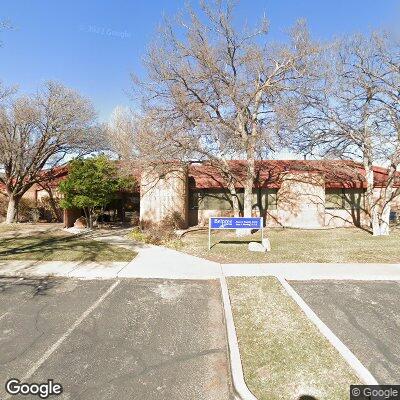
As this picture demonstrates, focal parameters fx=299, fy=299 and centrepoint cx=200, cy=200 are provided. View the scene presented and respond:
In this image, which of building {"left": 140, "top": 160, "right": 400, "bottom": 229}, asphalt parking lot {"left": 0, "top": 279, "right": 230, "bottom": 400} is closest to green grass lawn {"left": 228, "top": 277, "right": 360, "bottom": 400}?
asphalt parking lot {"left": 0, "top": 279, "right": 230, "bottom": 400}

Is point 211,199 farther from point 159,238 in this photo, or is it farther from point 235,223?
point 235,223

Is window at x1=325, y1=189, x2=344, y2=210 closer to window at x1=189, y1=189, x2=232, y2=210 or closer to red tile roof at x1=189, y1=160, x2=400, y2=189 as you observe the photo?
red tile roof at x1=189, y1=160, x2=400, y2=189

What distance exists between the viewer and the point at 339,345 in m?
4.56

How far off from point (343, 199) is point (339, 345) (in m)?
18.1

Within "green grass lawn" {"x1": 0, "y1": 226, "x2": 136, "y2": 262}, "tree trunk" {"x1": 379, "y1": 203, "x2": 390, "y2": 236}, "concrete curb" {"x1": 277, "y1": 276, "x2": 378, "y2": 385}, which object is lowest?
"concrete curb" {"x1": 277, "y1": 276, "x2": 378, "y2": 385}

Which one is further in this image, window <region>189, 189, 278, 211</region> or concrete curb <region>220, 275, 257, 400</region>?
window <region>189, 189, 278, 211</region>

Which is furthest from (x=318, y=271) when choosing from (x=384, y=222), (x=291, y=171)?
(x=291, y=171)

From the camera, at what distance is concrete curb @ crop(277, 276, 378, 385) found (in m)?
3.80

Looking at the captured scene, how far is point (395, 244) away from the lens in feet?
43.0

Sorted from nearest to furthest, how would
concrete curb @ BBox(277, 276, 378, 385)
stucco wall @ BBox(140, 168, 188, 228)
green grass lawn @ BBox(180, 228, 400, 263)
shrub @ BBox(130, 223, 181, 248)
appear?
1. concrete curb @ BBox(277, 276, 378, 385)
2. green grass lawn @ BBox(180, 228, 400, 263)
3. shrub @ BBox(130, 223, 181, 248)
4. stucco wall @ BBox(140, 168, 188, 228)

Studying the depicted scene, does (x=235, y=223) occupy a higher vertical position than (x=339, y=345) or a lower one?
higher

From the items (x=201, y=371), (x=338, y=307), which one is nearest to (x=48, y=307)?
(x=201, y=371)

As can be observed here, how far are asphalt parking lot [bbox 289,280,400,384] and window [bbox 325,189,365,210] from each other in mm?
13513

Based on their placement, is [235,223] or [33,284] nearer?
[33,284]
